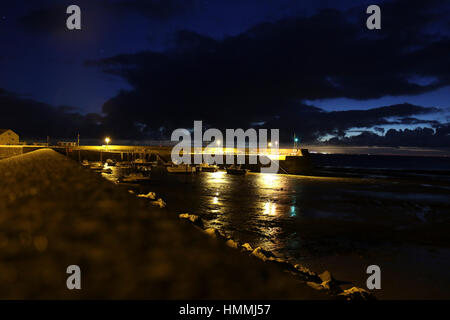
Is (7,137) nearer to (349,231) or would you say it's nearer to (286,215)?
(286,215)

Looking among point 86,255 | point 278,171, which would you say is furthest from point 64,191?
point 278,171

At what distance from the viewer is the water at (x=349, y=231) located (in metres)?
12.2

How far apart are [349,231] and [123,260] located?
60.5 ft

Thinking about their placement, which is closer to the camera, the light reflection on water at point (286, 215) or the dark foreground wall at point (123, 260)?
the dark foreground wall at point (123, 260)

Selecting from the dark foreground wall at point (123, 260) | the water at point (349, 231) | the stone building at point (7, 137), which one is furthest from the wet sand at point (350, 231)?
the stone building at point (7, 137)

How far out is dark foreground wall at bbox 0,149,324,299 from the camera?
2.88 meters

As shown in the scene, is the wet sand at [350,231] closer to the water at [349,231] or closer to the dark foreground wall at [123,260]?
the water at [349,231]

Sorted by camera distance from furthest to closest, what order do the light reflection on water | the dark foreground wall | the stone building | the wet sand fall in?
the stone building → the light reflection on water → the wet sand → the dark foreground wall

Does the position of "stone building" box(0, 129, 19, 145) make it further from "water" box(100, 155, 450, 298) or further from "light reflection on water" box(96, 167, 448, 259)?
"water" box(100, 155, 450, 298)

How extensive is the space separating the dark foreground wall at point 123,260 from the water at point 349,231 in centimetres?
928

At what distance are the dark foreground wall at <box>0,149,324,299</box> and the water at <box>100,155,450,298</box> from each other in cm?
928

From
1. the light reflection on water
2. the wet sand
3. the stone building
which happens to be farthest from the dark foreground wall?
the stone building

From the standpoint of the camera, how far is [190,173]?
59969 mm
